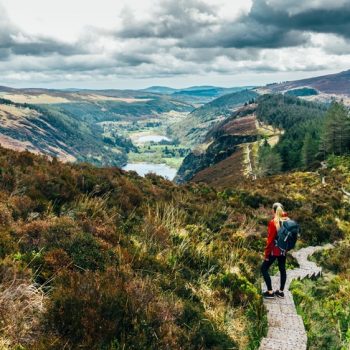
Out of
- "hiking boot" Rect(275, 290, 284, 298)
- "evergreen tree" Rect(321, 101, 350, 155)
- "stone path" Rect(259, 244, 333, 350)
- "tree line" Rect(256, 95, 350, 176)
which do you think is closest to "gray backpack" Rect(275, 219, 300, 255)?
"hiking boot" Rect(275, 290, 284, 298)

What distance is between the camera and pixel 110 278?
21.0 ft

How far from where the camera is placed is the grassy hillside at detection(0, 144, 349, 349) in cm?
534

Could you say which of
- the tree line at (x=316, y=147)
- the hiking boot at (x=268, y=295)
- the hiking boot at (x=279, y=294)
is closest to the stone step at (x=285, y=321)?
the hiking boot at (x=268, y=295)

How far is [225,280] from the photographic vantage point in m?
9.52

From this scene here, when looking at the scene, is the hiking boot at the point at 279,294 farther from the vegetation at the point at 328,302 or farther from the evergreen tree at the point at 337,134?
the evergreen tree at the point at 337,134

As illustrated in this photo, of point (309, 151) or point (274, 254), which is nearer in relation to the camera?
point (274, 254)

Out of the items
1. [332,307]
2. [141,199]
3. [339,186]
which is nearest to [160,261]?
[332,307]

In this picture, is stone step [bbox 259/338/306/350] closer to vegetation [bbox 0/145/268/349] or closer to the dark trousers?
vegetation [bbox 0/145/268/349]

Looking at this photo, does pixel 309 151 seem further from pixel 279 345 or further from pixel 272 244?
pixel 279 345

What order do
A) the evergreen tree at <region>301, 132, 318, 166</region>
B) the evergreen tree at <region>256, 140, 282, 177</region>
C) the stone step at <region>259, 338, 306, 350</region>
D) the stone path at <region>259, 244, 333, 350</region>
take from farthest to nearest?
the evergreen tree at <region>256, 140, 282, 177</region>, the evergreen tree at <region>301, 132, 318, 166</region>, the stone path at <region>259, 244, 333, 350</region>, the stone step at <region>259, 338, 306, 350</region>

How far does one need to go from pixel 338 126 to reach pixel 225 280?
84229mm

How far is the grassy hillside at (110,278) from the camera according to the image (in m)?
5.34

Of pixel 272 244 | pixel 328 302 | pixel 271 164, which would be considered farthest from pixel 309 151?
pixel 272 244

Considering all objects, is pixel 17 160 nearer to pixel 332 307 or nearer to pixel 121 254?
pixel 121 254
